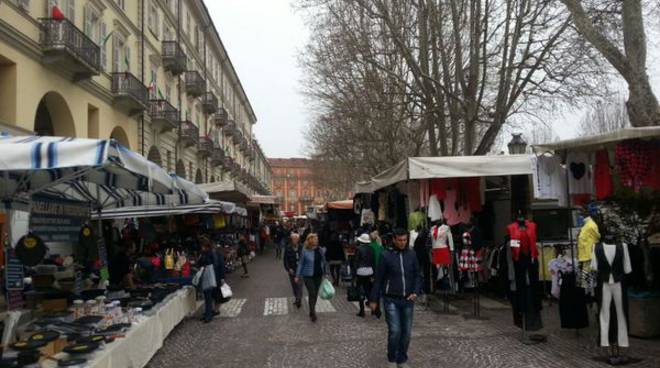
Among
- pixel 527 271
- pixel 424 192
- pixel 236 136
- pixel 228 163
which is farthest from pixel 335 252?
pixel 236 136

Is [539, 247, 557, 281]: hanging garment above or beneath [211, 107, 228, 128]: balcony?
beneath

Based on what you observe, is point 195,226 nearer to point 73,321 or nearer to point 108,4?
point 108,4

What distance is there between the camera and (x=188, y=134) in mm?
33312

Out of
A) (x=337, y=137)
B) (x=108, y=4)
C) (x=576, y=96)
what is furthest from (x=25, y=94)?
(x=337, y=137)

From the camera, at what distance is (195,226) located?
19.8 metres

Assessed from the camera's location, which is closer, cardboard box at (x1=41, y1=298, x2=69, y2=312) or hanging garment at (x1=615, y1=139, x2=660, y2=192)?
cardboard box at (x1=41, y1=298, x2=69, y2=312)

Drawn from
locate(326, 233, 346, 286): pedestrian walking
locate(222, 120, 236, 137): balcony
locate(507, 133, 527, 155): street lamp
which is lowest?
locate(326, 233, 346, 286): pedestrian walking

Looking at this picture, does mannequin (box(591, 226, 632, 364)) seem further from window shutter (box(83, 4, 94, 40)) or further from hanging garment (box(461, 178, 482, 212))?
window shutter (box(83, 4, 94, 40))

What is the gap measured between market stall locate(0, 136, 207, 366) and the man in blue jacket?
A: 2820 millimetres

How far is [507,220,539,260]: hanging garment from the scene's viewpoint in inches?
327

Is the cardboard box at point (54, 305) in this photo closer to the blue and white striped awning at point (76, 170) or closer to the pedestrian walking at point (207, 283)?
the blue and white striped awning at point (76, 170)

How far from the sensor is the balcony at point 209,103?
4107cm

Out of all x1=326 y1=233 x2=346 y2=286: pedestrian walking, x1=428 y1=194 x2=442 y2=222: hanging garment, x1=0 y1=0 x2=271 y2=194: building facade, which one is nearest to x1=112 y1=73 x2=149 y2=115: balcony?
x1=0 y1=0 x2=271 y2=194: building facade

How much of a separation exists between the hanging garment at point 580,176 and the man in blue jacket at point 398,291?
136 inches
